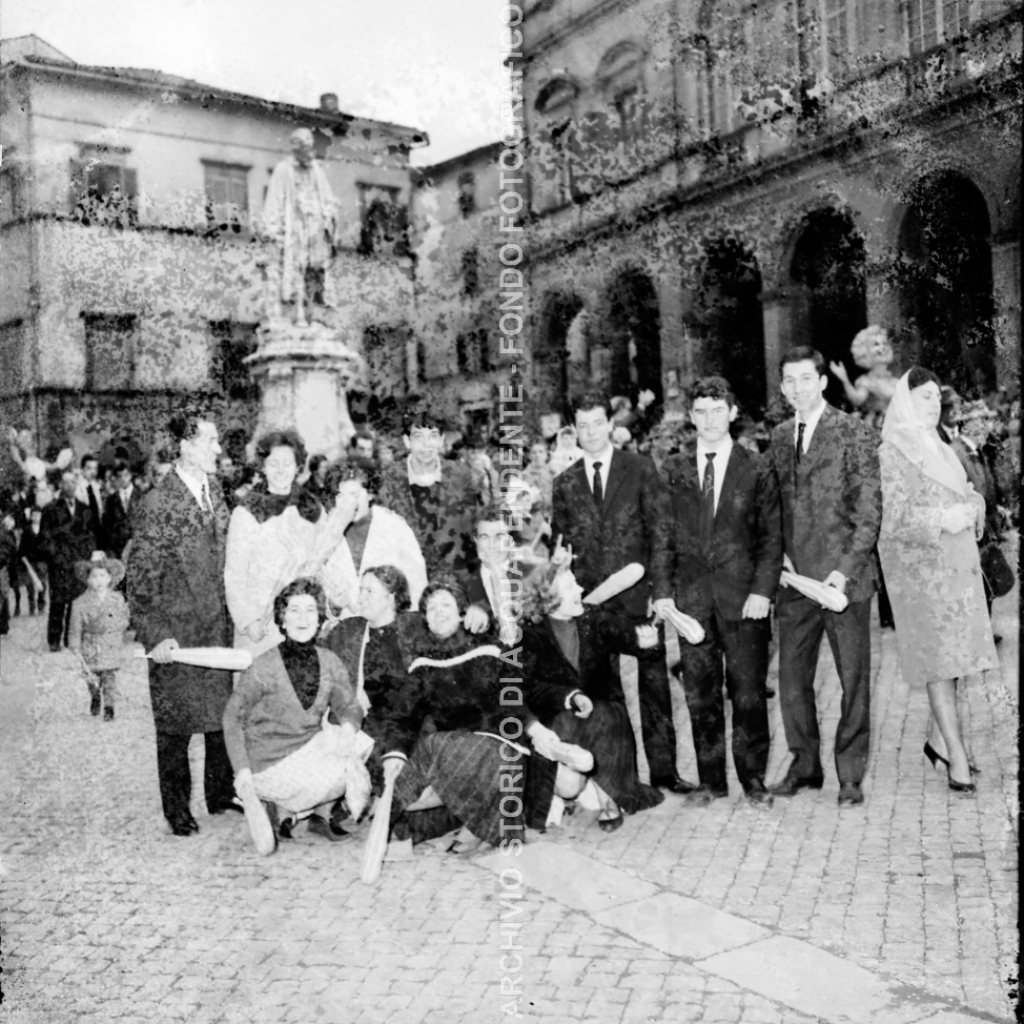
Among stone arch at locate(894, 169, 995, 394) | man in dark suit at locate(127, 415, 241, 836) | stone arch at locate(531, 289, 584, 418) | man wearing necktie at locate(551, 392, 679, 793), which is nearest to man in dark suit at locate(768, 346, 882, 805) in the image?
man wearing necktie at locate(551, 392, 679, 793)

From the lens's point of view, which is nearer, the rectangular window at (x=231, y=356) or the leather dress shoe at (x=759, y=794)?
the leather dress shoe at (x=759, y=794)

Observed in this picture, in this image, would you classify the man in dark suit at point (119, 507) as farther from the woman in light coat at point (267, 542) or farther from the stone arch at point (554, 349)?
the stone arch at point (554, 349)

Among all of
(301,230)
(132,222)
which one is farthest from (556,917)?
(301,230)

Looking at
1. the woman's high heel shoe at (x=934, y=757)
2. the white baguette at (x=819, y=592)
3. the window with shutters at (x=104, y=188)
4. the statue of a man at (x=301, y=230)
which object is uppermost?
the statue of a man at (x=301, y=230)

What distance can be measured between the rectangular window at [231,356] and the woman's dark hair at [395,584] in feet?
13.1

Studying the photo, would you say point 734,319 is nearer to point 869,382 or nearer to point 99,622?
point 869,382

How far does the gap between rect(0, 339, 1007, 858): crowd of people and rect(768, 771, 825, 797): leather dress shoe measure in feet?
0.05

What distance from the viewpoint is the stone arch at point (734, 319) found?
7.45 m

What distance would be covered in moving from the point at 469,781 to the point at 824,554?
1772mm

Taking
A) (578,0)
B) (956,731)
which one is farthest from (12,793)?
(578,0)

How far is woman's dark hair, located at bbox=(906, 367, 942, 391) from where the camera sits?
4.72 meters

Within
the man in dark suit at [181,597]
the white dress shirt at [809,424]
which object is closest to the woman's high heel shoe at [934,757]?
the white dress shirt at [809,424]

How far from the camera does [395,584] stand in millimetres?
4660

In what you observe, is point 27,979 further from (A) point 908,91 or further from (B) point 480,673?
(A) point 908,91
